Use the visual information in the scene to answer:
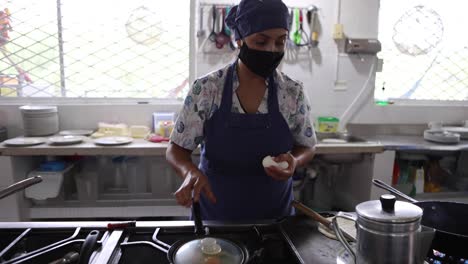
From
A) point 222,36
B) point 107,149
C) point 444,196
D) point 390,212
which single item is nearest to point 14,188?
point 390,212

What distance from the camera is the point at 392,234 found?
69 centimetres

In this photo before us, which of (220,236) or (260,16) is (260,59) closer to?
(260,16)

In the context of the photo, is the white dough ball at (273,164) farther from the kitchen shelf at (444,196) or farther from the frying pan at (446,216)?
the kitchen shelf at (444,196)

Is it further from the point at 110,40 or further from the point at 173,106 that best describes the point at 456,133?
the point at 110,40

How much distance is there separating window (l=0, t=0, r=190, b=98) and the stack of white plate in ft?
1.22

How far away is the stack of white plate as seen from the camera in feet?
8.69

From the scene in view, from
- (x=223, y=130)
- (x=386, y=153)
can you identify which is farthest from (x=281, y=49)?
(x=386, y=153)

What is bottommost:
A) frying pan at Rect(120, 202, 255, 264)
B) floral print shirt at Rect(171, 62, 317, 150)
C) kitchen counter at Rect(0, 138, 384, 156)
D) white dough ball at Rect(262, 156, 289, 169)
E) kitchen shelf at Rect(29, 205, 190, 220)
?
kitchen shelf at Rect(29, 205, 190, 220)

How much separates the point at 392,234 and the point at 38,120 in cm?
263

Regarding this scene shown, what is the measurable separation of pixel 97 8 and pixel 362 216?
2.82 meters

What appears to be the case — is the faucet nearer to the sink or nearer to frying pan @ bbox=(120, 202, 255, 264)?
frying pan @ bbox=(120, 202, 255, 264)

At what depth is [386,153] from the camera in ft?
8.77

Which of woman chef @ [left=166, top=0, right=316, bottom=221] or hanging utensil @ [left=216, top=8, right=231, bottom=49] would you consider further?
hanging utensil @ [left=216, top=8, right=231, bottom=49]

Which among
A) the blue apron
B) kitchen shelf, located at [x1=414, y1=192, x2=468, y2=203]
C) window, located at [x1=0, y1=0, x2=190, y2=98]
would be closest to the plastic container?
kitchen shelf, located at [x1=414, y1=192, x2=468, y2=203]
